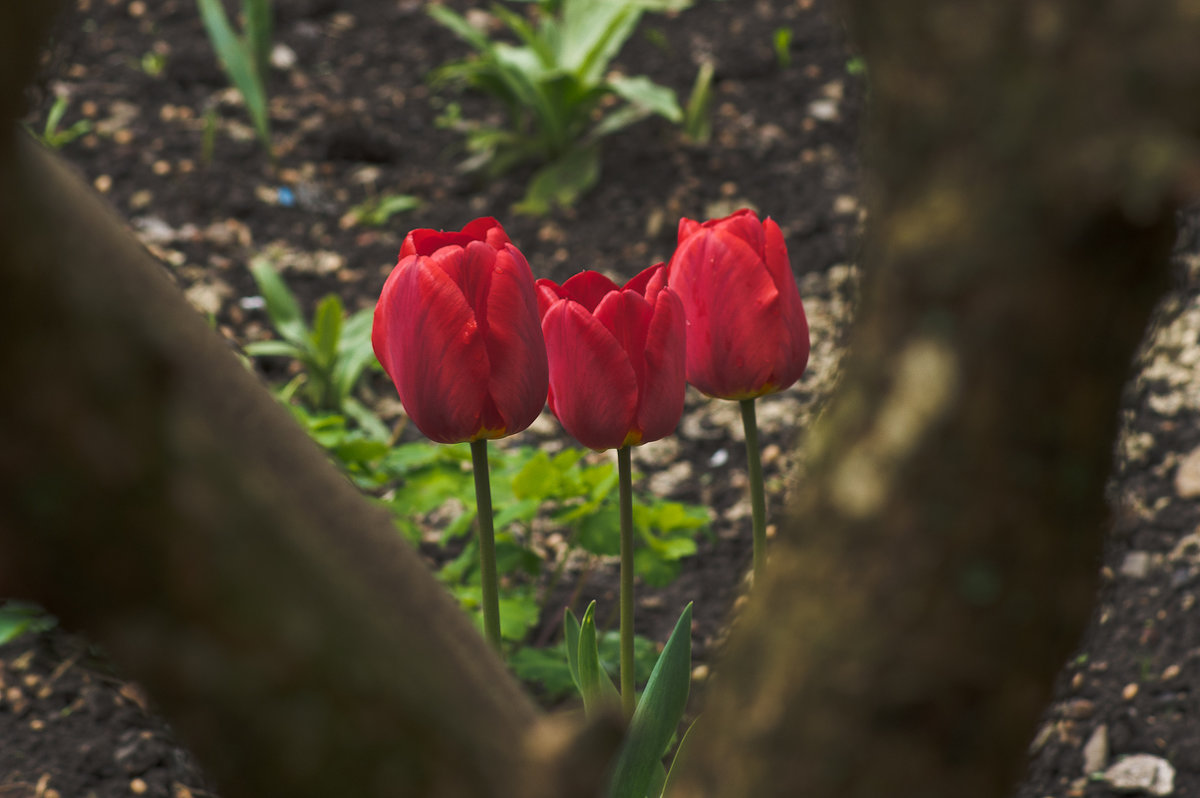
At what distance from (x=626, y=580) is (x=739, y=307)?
0.29 m

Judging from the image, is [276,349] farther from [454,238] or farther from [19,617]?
[454,238]

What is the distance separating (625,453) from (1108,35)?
0.63 metres

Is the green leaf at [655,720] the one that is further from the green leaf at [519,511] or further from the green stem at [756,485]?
the green leaf at [519,511]

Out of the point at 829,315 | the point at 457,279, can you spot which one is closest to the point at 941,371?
the point at 457,279

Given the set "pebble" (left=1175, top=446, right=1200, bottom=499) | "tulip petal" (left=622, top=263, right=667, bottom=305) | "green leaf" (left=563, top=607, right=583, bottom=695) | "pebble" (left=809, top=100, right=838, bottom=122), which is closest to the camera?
"tulip petal" (left=622, top=263, right=667, bottom=305)

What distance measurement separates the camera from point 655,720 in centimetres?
104

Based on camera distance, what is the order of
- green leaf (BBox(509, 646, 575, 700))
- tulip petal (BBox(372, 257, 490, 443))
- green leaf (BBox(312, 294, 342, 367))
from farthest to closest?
green leaf (BBox(312, 294, 342, 367)) < green leaf (BBox(509, 646, 575, 700)) < tulip petal (BBox(372, 257, 490, 443))

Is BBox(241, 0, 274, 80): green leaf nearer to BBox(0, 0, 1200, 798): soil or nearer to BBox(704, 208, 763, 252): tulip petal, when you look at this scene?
BBox(0, 0, 1200, 798): soil

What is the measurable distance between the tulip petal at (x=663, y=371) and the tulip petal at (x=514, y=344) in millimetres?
104

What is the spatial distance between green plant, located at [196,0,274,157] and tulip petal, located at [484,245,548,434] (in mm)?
2527

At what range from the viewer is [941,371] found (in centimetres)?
50

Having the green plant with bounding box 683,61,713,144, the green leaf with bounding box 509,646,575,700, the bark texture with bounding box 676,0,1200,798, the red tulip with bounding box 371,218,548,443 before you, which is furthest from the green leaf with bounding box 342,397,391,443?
the bark texture with bounding box 676,0,1200,798

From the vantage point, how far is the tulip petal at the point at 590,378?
100cm

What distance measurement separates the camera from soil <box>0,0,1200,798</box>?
5.72 ft
